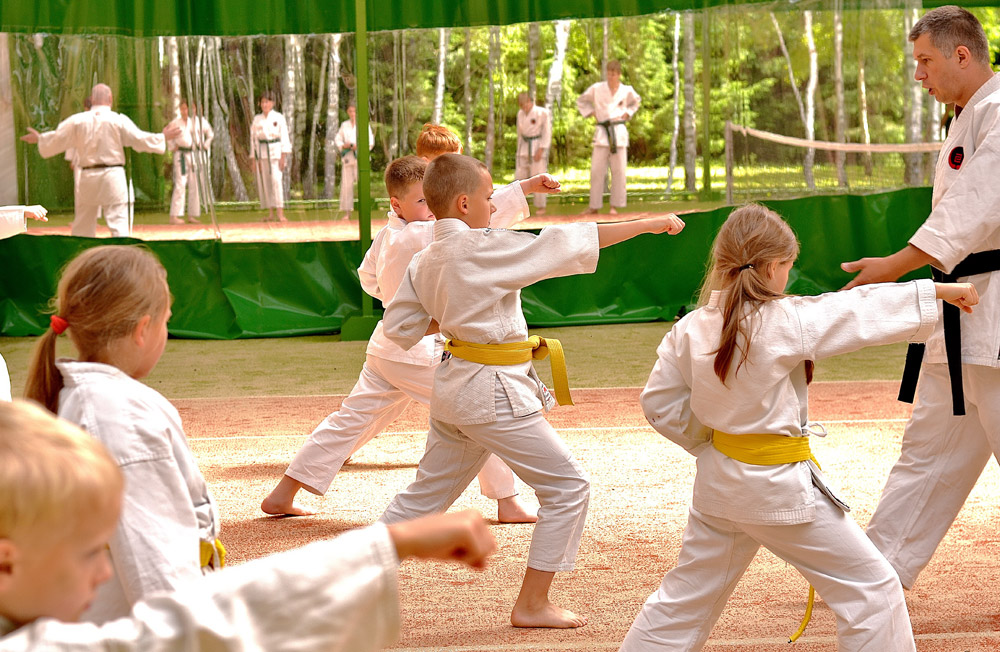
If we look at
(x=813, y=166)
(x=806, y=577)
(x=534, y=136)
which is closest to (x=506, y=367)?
(x=806, y=577)

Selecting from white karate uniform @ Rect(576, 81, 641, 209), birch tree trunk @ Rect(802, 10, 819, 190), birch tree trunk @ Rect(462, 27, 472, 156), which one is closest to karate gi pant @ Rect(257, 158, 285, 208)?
birch tree trunk @ Rect(462, 27, 472, 156)

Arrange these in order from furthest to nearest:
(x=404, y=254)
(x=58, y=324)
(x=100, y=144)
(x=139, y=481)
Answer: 1. (x=100, y=144)
2. (x=404, y=254)
3. (x=58, y=324)
4. (x=139, y=481)

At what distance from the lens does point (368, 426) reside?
4.84 metres

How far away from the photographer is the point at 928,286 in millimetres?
2682

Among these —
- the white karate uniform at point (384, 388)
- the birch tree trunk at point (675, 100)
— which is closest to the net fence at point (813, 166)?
the birch tree trunk at point (675, 100)

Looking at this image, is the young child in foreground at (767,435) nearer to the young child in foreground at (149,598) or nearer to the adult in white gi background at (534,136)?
the young child in foreground at (149,598)

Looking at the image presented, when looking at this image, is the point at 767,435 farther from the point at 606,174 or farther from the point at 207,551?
the point at 606,174

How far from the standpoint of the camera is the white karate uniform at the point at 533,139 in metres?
10.5

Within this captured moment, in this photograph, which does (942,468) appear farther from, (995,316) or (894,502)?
(995,316)

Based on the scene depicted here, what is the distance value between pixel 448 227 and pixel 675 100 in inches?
303

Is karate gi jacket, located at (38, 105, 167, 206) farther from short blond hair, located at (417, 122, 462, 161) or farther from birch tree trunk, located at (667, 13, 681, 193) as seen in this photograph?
short blond hair, located at (417, 122, 462, 161)

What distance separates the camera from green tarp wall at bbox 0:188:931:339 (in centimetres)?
1012

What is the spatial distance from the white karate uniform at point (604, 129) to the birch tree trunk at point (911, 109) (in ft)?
8.09

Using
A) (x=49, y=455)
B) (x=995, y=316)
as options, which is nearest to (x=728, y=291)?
(x=995, y=316)
